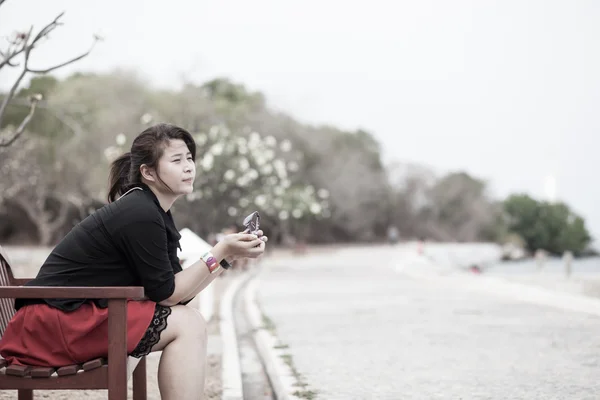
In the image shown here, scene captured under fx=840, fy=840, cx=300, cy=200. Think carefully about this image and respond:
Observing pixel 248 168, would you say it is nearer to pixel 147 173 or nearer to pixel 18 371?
pixel 147 173

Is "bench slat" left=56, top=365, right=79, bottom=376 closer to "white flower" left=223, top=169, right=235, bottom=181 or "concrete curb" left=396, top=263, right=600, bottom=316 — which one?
"concrete curb" left=396, top=263, right=600, bottom=316

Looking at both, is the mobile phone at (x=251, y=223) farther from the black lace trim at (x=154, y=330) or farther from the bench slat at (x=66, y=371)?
the bench slat at (x=66, y=371)

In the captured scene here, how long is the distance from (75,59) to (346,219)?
194ft

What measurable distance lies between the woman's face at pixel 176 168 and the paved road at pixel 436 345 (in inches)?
87.2

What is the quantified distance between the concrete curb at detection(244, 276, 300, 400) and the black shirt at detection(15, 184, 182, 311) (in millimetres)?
2048

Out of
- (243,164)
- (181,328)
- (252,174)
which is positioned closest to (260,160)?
(252,174)

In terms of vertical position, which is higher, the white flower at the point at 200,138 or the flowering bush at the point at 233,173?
the white flower at the point at 200,138

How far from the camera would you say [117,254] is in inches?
155

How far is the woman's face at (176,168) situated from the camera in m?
4.08

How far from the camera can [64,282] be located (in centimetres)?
393

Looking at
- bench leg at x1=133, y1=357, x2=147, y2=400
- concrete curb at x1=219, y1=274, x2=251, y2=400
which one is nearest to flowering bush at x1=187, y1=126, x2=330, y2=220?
concrete curb at x1=219, y1=274, x2=251, y2=400

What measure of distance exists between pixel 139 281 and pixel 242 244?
0.52 m

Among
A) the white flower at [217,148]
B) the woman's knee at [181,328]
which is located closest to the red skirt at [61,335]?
A: the woman's knee at [181,328]

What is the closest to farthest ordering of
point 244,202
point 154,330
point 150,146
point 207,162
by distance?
point 154,330 → point 150,146 → point 207,162 → point 244,202
